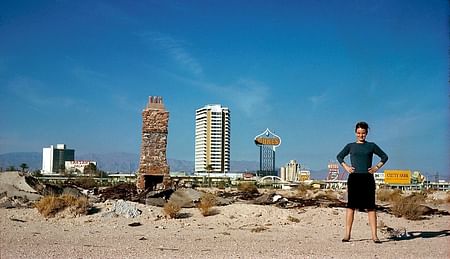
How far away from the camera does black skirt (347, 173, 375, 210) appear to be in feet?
29.1

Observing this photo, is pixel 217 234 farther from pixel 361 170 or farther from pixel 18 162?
pixel 18 162

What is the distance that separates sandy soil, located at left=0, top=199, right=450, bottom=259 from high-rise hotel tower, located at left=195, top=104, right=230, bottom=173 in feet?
253

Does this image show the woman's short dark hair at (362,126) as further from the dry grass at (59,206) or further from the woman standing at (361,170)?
the dry grass at (59,206)

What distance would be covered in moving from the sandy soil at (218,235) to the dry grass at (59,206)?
0.24 meters

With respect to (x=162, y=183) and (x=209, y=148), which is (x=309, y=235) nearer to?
(x=162, y=183)

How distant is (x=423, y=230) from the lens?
493 inches

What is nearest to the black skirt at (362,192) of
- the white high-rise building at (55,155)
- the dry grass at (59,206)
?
the dry grass at (59,206)

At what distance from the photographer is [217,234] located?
11438 mm

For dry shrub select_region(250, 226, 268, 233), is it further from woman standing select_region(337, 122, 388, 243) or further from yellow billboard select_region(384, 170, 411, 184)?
yellow billboard select_region(384, 170, 411, 184)

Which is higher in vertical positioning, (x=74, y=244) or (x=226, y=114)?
(x=226, y=114)

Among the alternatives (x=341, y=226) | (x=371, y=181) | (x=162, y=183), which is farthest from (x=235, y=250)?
(x=162, y=183)

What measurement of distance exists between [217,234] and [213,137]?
8184 cm

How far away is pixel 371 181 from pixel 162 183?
12.1 meters

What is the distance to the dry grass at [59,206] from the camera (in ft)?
45.5
